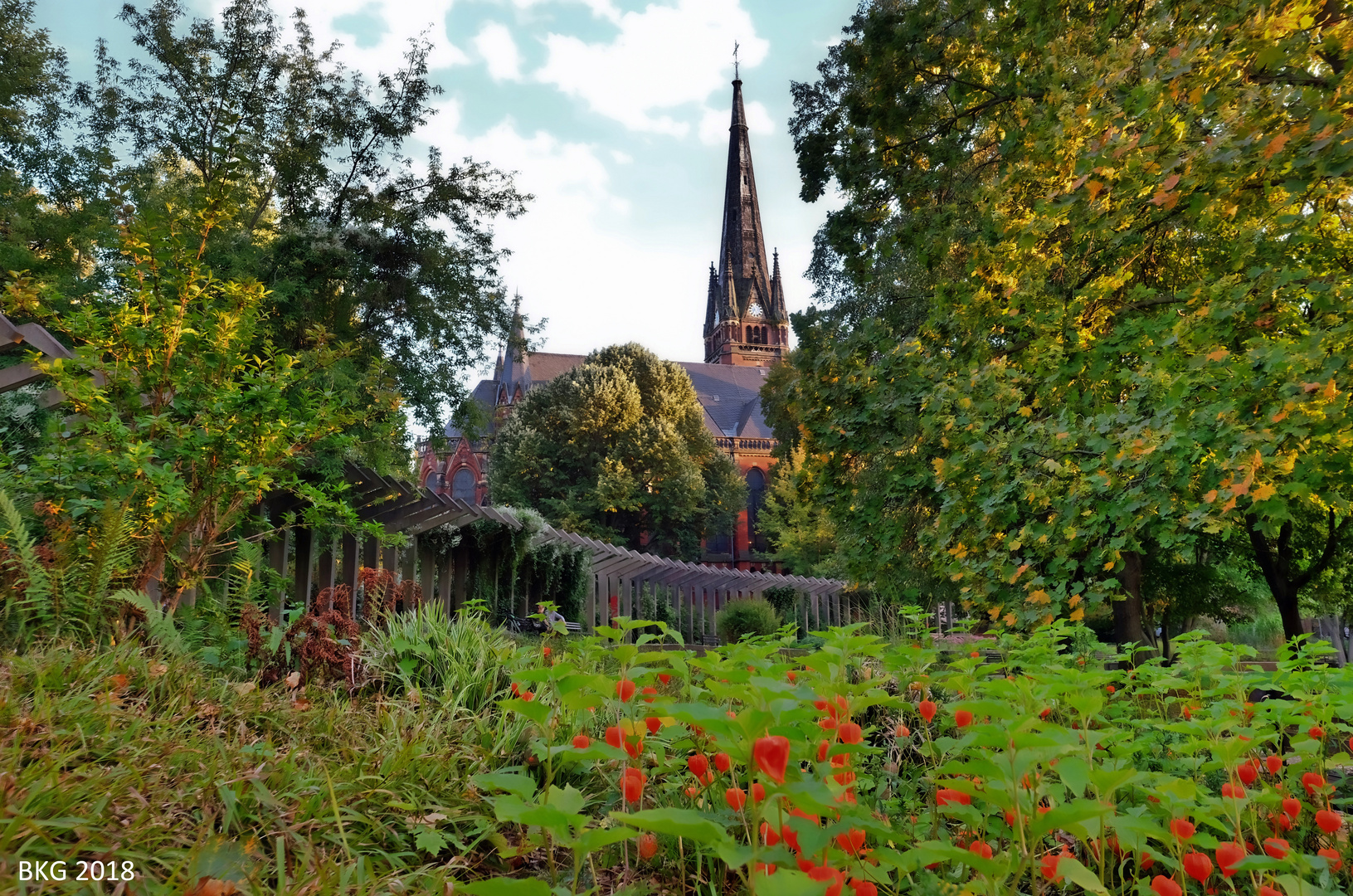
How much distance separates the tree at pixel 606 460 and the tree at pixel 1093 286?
3117 centimetres

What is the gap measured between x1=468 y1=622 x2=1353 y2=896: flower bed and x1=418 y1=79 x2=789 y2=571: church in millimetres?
50866

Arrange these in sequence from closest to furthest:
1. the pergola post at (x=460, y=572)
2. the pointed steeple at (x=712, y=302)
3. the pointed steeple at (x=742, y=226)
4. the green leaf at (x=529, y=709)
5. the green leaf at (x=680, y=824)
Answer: the green leaf at (x=680, y=824) < the green leaf at (x=529, y=709) < the pergola post at (x=460, y=572) < the pointed steeple at (x=742, y=226) < the pointed steeple at (x=712, y=302)

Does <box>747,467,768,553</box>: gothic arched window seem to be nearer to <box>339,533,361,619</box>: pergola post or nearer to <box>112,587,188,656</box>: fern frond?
<box>339,533,361,619</box>: pergola post

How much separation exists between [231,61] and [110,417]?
51.3ft

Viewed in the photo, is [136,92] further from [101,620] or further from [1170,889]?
[1170,889]

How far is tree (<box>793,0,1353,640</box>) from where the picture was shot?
477 cm

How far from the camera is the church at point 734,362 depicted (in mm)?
56438

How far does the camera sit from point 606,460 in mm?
40406

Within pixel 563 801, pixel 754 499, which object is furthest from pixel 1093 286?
pixel 754 499

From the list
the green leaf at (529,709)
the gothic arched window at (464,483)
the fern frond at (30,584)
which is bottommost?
the green leaf at (529,709)

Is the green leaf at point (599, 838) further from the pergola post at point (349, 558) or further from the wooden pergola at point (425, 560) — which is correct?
the pergola post at point (349, 558)

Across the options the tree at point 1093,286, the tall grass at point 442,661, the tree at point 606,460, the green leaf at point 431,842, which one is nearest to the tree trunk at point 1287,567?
the tree at point 1093,286

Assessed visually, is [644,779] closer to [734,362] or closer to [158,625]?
[158,625]

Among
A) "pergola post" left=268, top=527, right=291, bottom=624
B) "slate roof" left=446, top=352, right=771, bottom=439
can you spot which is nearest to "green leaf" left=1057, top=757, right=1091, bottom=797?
"pergola post" left=268, top=527, right=291, bottom=624
